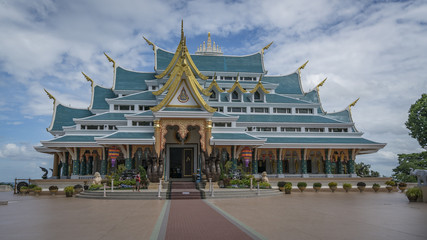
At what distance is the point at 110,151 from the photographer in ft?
80.4

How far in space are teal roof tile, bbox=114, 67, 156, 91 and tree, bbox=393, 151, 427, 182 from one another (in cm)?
2805

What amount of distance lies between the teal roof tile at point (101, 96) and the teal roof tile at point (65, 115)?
1163mm

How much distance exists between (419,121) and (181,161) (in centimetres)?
2645

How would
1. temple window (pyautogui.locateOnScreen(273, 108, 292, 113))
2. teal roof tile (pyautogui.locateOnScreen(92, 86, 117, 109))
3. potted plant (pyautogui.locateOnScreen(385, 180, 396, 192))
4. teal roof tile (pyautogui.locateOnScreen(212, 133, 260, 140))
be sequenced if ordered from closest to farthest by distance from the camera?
potted plant (pyautogui.locateOnScreen(385, 180, 396, 192)) → teal roof tile (pyautogui.locateOnScreen(212, 133, 260, 140)) → teal roof tile (pyautogui.locateOnScreen(92, 86, 117, 109)) → temple window (pyautogui.locateOnScreen(273, 108, 292, 113))

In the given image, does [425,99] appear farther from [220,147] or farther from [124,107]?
[124,107]

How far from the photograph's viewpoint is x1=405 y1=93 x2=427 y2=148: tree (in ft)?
109

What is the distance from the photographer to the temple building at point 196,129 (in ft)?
77.6

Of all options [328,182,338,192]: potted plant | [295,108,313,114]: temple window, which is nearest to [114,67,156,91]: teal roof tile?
[295,108,313,114]: temple window

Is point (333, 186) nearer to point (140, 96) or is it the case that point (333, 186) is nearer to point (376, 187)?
point (376, 187)

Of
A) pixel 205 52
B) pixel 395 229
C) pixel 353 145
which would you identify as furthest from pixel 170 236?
pixel 205 52

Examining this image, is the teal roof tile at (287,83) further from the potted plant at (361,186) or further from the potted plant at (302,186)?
the potted plant at (302,186)

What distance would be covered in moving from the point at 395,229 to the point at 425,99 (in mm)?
32633

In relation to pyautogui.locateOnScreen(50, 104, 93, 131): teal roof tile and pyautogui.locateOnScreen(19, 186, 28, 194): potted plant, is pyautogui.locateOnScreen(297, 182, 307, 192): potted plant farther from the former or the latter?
pyautogui.locateOnScreen(50, 104, 93, 131): teal roof tile

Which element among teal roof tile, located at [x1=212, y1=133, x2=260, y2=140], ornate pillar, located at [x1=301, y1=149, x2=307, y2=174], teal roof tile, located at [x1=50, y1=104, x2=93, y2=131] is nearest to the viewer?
teal roof tile, located at [x1=212, y1=133, x2=260, y2=140]
